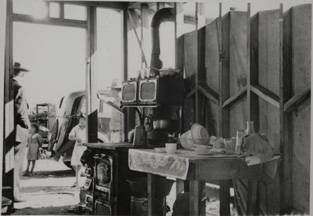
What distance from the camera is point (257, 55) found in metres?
3.62

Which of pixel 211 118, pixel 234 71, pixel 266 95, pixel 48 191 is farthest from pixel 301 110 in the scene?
pixel 48 191

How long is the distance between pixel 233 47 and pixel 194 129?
92 cm

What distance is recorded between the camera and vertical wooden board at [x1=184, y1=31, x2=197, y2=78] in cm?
446

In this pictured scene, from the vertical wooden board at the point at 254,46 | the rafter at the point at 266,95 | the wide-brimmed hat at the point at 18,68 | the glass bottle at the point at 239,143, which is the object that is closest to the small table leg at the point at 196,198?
the glass bottle at the point at 239,143

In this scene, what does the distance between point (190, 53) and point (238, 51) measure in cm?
Answer: 79

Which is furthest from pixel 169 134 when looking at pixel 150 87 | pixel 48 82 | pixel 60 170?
pixel 60 170

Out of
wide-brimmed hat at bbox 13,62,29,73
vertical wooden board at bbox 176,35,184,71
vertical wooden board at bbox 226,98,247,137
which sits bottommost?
vertical wooden board at bbox 226,98,247,137

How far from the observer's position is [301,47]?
3.17m

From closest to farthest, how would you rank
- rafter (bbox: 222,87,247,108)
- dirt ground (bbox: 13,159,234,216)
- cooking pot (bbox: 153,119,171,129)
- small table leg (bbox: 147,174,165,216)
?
small table leg (bbox: 147,174,165,216) < rafter (bbox: 222,87,247,108) < dirt ground (bbox: 13,159,234,216) < cooking pot (bbox: 153,119,171,129)

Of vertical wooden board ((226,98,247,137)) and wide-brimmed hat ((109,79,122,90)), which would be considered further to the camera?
wide-brimmed hat ((109,79,122,90))

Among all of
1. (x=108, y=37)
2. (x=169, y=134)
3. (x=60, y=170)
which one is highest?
(x=108, y=37)

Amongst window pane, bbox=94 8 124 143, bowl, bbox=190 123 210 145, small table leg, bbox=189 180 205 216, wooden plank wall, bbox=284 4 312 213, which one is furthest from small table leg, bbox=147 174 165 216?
window pane, bbox=94 8 124 143

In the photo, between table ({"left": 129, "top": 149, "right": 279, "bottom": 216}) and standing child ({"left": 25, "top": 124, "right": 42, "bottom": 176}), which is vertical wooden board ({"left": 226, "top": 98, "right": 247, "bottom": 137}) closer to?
table ({"left": 129, "top": 149, "right": 279, "bottom": 216})

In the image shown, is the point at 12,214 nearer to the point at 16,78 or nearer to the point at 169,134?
the point at 16,78
